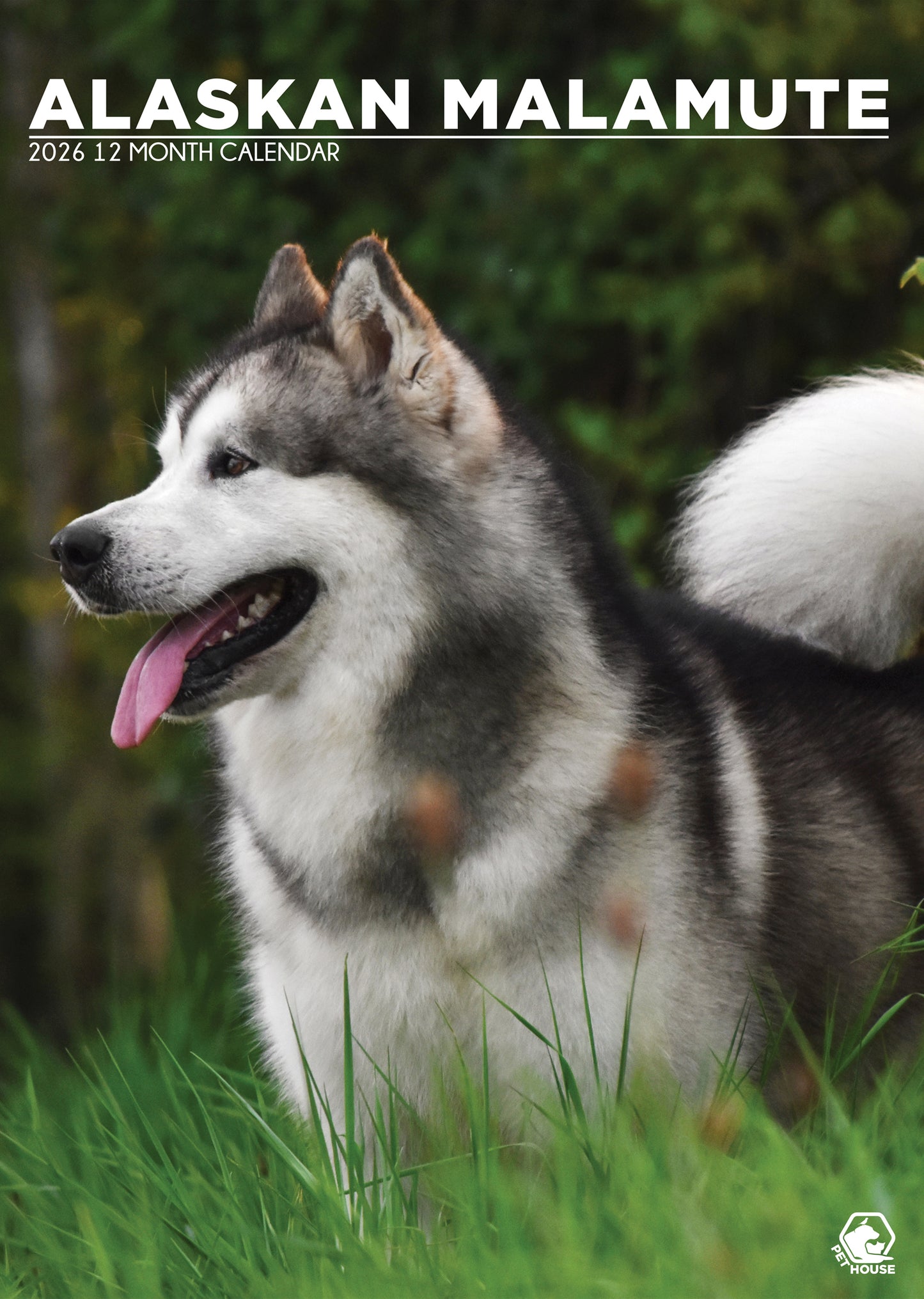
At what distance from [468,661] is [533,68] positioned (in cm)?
332

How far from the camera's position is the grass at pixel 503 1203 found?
1964mm

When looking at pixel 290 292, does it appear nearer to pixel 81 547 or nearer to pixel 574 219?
pixel 81 547

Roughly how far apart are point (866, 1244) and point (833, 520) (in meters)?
1.57

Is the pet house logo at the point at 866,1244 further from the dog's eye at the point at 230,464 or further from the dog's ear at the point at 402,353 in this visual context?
the dog's eye at the point at 230,464

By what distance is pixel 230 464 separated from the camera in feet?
8.82

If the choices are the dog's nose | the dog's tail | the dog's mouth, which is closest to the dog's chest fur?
the dog's mouth

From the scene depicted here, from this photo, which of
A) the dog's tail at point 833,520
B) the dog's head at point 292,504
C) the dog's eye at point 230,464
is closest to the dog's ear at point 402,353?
the dog's head at point 292,504

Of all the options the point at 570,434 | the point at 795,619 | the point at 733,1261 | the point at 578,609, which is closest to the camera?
the point at 733,1261

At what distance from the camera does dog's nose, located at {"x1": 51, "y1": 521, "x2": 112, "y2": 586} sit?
2.60 m

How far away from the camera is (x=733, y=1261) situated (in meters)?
1.91

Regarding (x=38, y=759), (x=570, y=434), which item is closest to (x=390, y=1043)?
(x=570, y=434)

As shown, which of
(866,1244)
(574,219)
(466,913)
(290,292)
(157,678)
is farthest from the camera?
(574,219)

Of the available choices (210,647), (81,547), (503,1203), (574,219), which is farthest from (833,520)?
(574,219)

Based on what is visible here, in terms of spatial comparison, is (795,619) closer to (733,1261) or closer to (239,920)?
(239,920)
